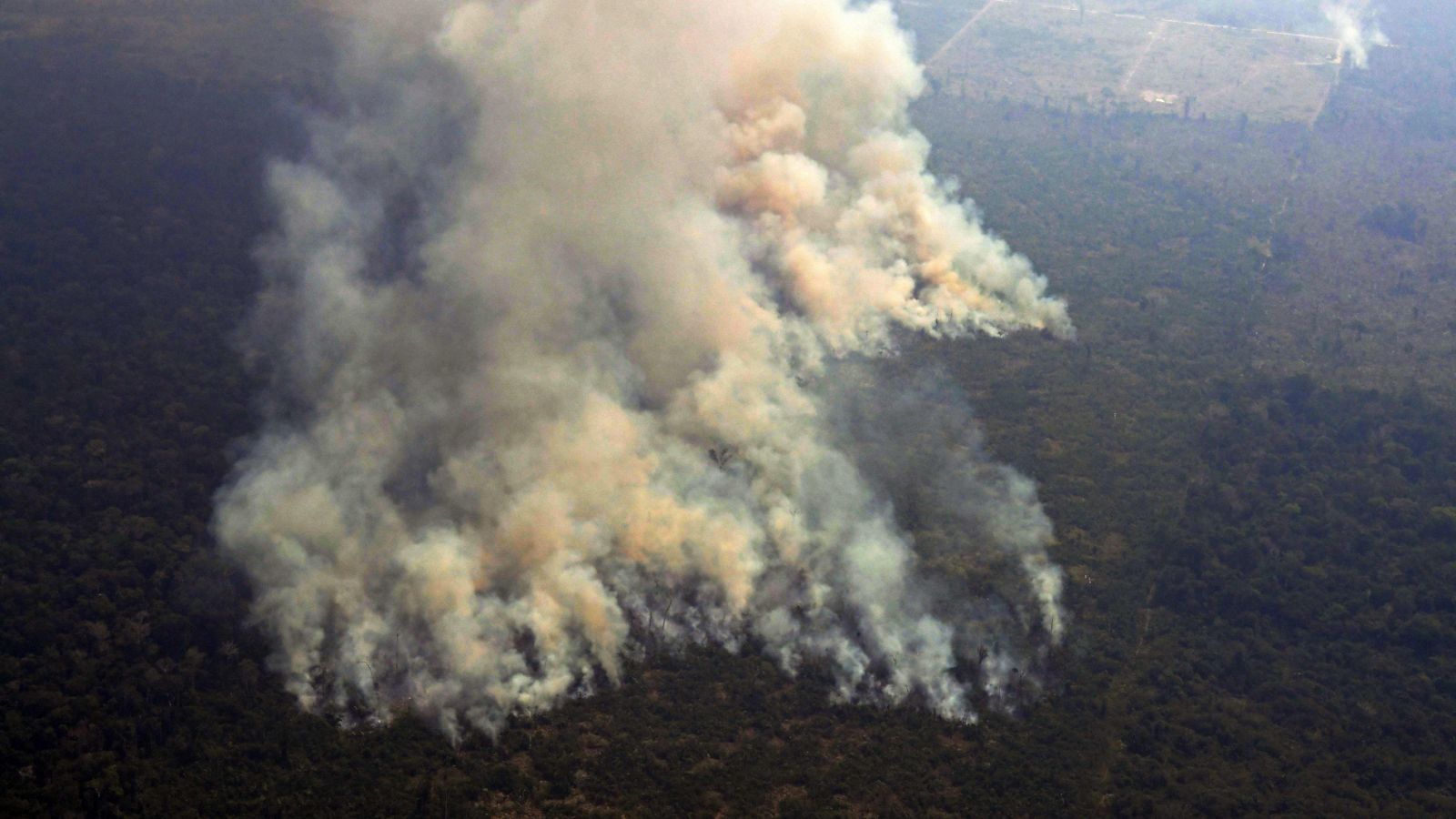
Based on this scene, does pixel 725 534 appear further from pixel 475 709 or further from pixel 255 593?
pixel 255 593

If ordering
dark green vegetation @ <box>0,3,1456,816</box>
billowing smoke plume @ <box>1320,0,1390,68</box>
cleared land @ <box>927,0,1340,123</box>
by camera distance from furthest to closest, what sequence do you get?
billowing smoke plume @ <box>1320,0,1390,68</box>, cleared land @ <box>927,0,1340,123</box>, dark green vegetation @ <box>0,3,1456,816</box>

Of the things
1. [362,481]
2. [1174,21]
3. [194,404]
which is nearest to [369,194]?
[194,404]

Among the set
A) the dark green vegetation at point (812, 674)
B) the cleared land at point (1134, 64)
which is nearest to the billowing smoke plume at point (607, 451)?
the dark green vegetation at point (812, 674)

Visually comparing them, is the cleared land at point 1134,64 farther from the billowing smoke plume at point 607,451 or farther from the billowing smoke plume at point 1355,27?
the billowing smoke plume at point 607,451

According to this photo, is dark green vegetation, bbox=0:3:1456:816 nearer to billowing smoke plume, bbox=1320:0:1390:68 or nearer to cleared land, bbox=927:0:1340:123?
cleared land, bbox=927:0:1340:123

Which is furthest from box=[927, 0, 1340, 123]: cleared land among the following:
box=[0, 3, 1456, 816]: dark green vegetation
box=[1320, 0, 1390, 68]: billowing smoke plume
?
box=[0, 3, 1456, 816]: dark green vegetation
